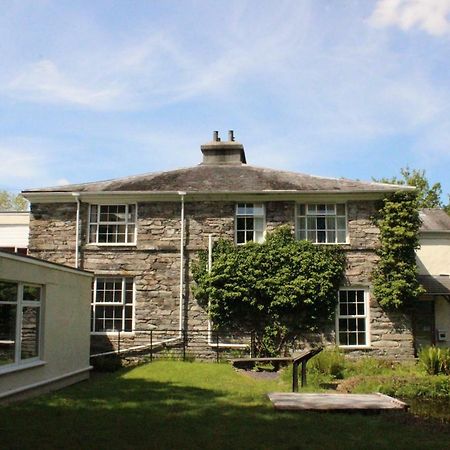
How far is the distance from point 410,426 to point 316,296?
991 cm

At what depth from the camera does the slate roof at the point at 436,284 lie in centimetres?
2095

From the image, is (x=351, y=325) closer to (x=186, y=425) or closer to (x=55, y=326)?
(x=55, y=326)

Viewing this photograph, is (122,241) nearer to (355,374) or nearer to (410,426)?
(355,374)

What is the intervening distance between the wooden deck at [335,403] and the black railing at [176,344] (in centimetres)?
800

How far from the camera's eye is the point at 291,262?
1867cm

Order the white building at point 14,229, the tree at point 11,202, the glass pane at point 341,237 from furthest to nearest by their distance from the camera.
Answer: the tree at point 11,202
the white building at point 14,229
the glass pane at point 341,237

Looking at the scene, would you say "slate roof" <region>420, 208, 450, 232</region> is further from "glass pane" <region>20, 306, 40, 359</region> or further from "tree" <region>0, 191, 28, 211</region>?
"tree" <region>0, 191, 28, 211</region>

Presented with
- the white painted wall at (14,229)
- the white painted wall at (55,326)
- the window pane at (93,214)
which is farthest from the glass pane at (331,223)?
the white painted wall at (14,229)

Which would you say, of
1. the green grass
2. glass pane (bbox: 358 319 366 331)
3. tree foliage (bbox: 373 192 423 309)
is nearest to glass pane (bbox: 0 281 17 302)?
the green grass

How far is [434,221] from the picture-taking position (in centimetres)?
2819

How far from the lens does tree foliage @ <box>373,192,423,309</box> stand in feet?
60.1

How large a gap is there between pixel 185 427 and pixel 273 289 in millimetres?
10543

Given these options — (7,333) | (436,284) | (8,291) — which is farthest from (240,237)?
(7,333)

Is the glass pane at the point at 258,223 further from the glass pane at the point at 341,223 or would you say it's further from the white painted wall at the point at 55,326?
the white painted wall at the point at 55,326
